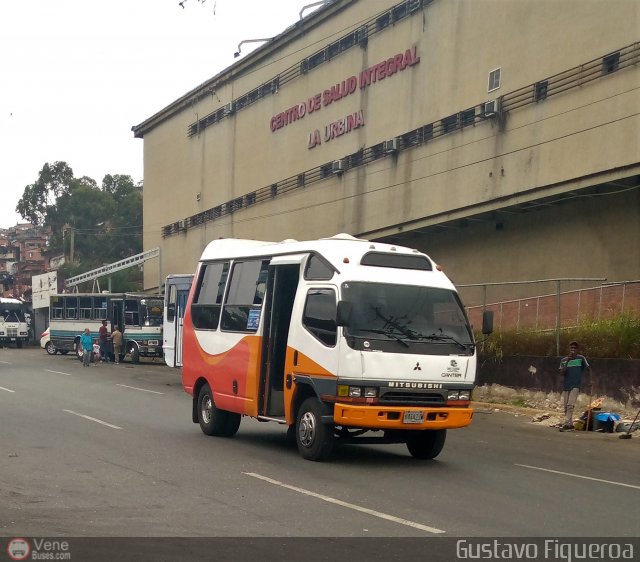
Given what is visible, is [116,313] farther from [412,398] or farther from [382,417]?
[382,417]

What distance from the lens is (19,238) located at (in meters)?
128

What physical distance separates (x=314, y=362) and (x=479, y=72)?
850 inches

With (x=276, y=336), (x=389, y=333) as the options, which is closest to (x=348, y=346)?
(x=389, y=333)

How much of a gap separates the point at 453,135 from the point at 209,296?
18.9 metres

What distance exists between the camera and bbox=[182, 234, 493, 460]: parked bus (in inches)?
464

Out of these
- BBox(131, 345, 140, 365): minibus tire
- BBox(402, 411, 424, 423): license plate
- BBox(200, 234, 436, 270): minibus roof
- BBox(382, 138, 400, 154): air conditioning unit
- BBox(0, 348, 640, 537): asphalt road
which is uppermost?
BBox(382, 138, 400, 154): air conditioning unit

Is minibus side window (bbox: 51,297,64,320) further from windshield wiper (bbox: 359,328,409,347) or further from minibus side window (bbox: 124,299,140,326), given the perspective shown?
windshield wiper (bbox: 359,328,409,347)

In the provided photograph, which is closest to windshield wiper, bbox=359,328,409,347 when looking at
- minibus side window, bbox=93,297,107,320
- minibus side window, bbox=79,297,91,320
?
minibus side window, bbox=93,297,107,320

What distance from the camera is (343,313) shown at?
460 inches

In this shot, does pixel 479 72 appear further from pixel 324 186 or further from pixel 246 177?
pixel 246 177

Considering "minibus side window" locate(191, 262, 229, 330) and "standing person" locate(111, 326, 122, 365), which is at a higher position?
"minibus side window" locate(191, 262, 229, 330)

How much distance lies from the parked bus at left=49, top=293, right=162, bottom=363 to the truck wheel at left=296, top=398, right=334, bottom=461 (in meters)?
30.0

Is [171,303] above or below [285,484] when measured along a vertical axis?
above
